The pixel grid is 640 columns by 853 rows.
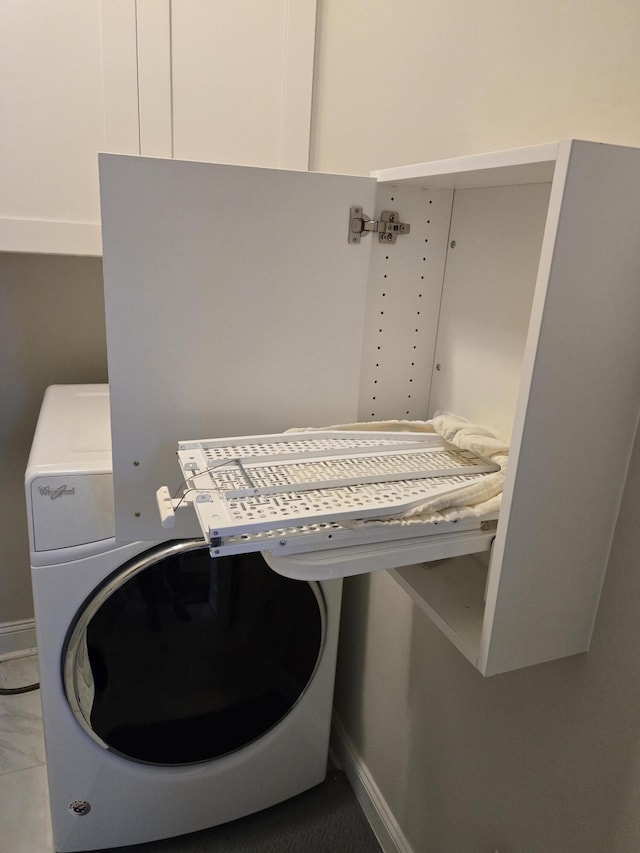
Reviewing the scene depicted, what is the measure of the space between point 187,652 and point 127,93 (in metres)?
1.13

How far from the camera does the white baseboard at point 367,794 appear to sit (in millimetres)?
1364

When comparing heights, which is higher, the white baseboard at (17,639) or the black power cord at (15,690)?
the white baseboard at (17,639)

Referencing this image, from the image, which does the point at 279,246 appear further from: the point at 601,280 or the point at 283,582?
the point at 283,582

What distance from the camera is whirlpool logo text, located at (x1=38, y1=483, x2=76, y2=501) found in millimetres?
1086

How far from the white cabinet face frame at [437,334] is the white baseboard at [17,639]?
1229 mm

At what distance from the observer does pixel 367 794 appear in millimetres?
1485

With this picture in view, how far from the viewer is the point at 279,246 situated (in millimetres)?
897

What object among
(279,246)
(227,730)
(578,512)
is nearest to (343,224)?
(279,246)

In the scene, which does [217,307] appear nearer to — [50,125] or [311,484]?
[311,484]

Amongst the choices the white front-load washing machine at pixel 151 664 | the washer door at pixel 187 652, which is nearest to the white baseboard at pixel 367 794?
the white front-load washing machine at pixel 151 664

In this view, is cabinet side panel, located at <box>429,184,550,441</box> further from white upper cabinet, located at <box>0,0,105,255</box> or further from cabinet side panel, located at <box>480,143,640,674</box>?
white upper cabinet, located at <box>0,0,105,255</box>

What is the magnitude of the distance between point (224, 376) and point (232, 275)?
5.8 inches

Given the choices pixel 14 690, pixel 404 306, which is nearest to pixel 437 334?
pixel 404 306

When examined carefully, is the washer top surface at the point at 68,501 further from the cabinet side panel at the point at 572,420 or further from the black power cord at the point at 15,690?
the black power cord at the point at 15,690
